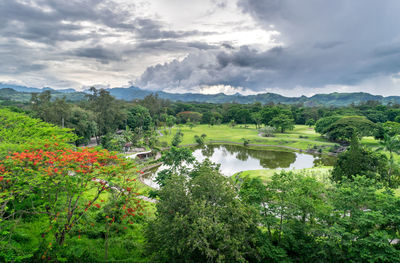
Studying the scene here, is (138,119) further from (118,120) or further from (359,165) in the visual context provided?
(359,165)

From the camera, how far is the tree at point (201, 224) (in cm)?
740

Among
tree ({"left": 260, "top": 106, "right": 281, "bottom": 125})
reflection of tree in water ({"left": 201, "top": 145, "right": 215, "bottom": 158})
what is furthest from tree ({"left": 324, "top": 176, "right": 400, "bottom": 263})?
tree ({"left": 260, "top": 106, "right": 281, "bottom": 125})

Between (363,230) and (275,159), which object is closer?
(363,230)

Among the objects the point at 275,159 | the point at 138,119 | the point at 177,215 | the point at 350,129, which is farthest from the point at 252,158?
the point at 138,119

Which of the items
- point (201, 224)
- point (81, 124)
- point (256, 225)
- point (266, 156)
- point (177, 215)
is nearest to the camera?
point (201, 224)

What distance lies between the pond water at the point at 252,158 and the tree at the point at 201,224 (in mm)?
19807

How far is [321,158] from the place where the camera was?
132 feet

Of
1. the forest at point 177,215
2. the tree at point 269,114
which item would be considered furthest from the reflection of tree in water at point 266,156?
the tree at point 269,114

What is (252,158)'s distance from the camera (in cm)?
4006

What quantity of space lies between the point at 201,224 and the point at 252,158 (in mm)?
34159

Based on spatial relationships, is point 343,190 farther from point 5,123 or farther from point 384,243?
point 5,123

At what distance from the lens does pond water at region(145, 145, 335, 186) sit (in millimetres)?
34281

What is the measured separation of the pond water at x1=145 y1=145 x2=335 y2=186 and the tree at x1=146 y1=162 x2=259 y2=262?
19.8 metres

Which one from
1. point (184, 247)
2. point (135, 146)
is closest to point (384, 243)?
point (184, 247)
